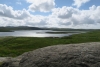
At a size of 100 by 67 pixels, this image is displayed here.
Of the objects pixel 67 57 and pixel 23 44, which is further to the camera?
pixel 23 44

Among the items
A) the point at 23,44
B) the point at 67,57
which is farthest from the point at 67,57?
the point at 23,44

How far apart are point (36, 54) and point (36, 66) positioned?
1622mm

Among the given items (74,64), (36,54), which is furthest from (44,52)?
(74,64)

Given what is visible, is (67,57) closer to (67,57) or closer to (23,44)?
(67,57)

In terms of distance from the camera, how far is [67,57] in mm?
12680

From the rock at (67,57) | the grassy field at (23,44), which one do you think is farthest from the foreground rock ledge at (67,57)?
the grassy field at (23,44)

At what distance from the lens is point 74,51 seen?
1305cm

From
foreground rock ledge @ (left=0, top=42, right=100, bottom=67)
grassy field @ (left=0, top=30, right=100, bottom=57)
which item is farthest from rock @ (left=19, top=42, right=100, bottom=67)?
grassy field @ (left=0, top=30, right=100, bottom=57)

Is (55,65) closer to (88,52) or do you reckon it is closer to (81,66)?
(81,66)

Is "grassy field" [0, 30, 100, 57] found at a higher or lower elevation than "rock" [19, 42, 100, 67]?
lower

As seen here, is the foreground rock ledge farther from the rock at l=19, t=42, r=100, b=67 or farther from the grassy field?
the grassy field

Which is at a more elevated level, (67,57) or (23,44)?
(67,57)

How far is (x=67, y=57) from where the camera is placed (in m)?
12.7

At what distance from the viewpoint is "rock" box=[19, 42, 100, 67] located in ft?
39.0
